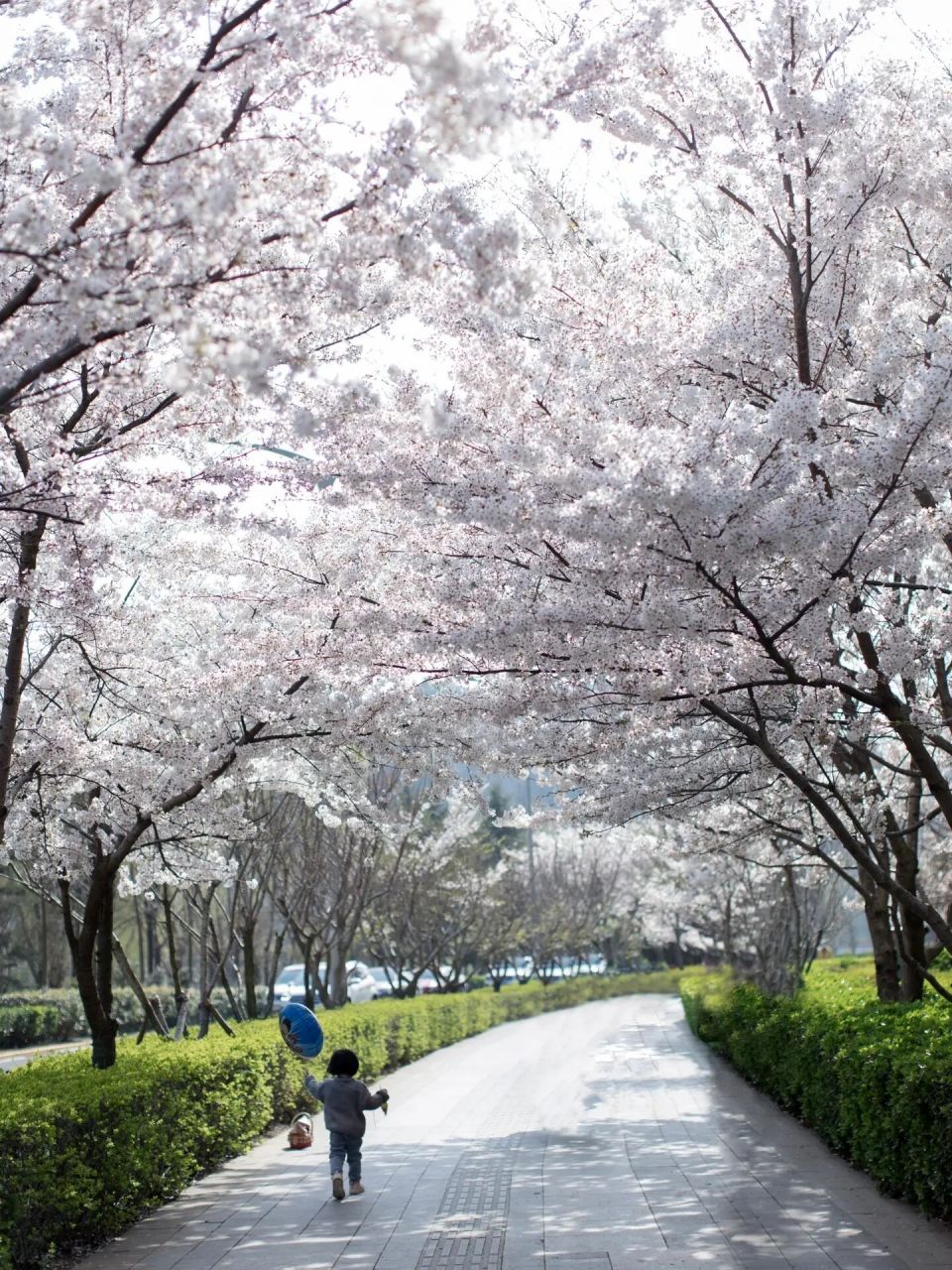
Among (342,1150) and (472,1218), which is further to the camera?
(342,1150)

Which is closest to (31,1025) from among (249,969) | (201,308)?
(249,969)

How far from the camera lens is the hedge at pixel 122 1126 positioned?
20.6 ft

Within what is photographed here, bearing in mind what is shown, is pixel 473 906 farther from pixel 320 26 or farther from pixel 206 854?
pixel 320 26

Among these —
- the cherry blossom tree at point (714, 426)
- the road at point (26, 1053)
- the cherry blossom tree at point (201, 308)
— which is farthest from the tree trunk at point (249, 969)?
the cherry blossom tree at point (714, 426)

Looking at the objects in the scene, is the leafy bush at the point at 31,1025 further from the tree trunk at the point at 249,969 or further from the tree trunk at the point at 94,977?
the tree trunk at the point at 94,977

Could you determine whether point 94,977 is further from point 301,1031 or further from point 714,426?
point 714,426

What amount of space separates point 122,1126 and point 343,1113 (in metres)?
1.71

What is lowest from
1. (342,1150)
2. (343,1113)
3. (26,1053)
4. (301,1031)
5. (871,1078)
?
(26,1053)

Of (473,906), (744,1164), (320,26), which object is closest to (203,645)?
(744,1164)

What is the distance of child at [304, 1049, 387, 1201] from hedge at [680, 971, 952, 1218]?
3.29 meters

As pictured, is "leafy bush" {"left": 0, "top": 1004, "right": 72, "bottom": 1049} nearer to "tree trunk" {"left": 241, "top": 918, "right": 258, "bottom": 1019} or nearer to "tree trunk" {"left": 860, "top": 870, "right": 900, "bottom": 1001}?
"tree trunk" {"left": 241, "top": 918, "right": 258, "bottom": 1019}

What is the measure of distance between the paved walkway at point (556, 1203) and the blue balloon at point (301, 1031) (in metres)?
0.91

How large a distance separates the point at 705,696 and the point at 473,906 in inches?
891

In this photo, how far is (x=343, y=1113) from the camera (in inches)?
342
